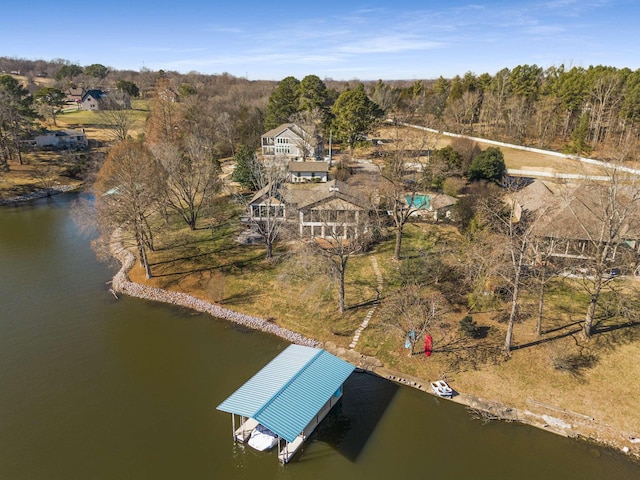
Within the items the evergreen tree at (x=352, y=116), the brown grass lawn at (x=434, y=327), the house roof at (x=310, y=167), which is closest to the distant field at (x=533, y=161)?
the evergreen tree at (x=352, y=116)

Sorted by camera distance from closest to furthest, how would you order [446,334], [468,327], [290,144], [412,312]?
[468,327] → [446,334] → [412,312] → [290,144]

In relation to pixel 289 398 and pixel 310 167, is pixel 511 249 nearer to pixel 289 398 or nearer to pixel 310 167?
pixel 289 398

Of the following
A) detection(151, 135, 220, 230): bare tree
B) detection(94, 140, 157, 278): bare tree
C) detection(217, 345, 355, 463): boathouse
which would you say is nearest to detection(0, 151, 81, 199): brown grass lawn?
detection(151, 135, 220, 230): bare tree

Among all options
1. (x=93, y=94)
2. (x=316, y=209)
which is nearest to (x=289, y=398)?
(x=316, y=209)

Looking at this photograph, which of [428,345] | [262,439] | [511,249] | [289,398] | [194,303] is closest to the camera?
[262,439]

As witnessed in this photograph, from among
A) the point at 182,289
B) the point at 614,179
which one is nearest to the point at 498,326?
the point at 614,179

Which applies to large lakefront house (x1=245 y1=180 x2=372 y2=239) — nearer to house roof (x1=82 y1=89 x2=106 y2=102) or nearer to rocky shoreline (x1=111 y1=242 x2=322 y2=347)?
rocky shoreline (x1=111 y1=242 x2=322 y2=347)

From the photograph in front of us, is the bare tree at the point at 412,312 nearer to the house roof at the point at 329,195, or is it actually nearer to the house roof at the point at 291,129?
the house roof at the point at 329,195
